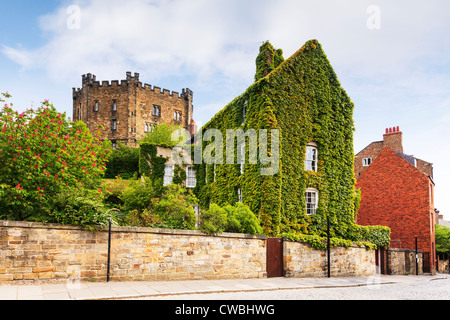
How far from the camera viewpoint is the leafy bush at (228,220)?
16156mm

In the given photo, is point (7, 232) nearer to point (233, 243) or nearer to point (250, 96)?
point (233, 243)

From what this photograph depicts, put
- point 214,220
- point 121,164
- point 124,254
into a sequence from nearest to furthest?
point 124,254 → point 214,220 → point 121,164

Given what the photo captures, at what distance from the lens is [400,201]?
37.7m

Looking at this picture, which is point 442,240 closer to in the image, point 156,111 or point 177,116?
point 177,116

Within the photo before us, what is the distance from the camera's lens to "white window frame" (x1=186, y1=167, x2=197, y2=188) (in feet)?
109

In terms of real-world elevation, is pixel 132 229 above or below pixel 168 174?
below

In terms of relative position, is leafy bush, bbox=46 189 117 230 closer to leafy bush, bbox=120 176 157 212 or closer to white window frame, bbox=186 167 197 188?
leafy bush, bbox=120 176 157 212

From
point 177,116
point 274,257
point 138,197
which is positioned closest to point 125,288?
point 274,257

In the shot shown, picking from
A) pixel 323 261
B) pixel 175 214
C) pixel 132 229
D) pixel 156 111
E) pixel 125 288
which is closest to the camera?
pixel 125 288

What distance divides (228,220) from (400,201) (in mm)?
26272

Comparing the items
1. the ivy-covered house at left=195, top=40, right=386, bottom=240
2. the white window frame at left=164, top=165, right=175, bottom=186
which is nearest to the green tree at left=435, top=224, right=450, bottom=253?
the ivy-covered house at left=195, top=40, right=386, bottom=240

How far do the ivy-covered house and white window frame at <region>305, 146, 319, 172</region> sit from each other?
3 cm

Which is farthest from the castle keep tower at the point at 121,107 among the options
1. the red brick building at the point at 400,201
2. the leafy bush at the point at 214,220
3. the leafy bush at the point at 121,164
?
the leafy bush at the point at 214,220

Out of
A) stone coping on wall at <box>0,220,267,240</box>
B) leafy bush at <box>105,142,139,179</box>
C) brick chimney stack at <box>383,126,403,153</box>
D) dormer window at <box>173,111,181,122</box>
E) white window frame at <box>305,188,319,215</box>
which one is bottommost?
stone coping on wall at <box>0,220,267,240</box>
